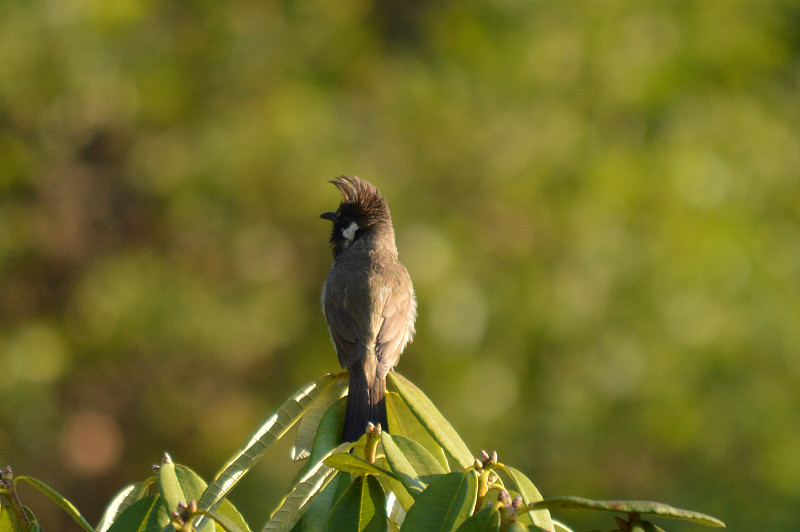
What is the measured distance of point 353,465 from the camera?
6.29 feet

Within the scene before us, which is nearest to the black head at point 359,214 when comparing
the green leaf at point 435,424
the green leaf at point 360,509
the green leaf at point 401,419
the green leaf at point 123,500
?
the green leaf at point 401,419

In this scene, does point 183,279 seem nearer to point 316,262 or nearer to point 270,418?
point 316,262

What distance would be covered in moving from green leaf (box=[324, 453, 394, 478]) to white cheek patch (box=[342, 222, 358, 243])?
10.3ft

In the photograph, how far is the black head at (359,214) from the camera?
16.3ft

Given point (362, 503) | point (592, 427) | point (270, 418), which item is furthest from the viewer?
point (592, 427)

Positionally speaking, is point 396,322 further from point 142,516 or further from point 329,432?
point 142,516

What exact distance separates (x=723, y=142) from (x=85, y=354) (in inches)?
307

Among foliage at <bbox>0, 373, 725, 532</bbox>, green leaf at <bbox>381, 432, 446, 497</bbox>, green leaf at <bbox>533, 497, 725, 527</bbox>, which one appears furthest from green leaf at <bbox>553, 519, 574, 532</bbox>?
green leaf at <bbox>533, 497, 725, 527</bbox>

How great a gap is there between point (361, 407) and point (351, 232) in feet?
8.05

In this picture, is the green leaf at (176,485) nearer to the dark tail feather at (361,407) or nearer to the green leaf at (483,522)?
the dark tail feather at (361,407)

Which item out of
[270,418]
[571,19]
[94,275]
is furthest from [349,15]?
[270,418]

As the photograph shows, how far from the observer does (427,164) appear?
10.9 metres

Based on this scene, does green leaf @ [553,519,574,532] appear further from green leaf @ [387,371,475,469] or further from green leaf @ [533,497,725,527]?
green leaf @ [533,497,725,527]

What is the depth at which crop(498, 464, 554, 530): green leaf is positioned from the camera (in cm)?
185
